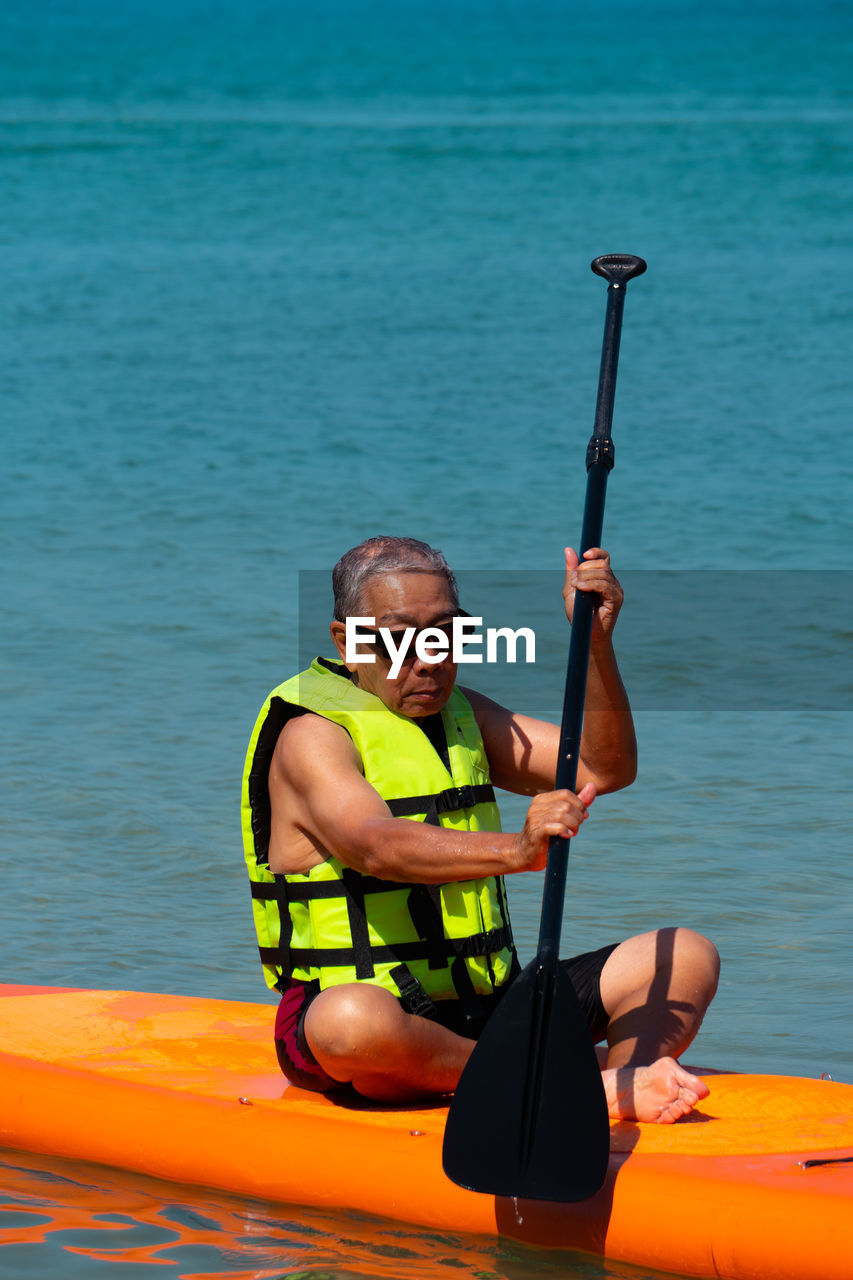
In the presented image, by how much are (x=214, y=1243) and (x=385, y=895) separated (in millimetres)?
594

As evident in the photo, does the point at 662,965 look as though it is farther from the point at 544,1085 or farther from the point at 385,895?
the point at 385,895

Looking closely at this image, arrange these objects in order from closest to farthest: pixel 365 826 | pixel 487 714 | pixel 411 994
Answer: pixel 365 826
pixel 411 994
pixel 487 714

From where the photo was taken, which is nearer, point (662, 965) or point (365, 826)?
point (365, 826)

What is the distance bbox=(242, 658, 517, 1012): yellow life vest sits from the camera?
2.92 meters

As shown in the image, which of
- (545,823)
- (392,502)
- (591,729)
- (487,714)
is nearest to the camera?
(545,823)

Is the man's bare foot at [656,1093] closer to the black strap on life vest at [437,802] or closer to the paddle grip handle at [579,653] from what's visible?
the paddle grip handle at [579,653]

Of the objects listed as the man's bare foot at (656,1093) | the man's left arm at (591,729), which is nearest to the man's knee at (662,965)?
the man's bare foot at (656,1093)

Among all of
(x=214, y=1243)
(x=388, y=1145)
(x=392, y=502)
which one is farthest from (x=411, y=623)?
(x=392, y=502)

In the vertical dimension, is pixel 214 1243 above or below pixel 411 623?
below

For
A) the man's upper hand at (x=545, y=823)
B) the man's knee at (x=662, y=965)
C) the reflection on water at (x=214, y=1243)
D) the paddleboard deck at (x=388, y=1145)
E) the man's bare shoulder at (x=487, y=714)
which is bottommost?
the reflection on water at (x=214, y=1243)

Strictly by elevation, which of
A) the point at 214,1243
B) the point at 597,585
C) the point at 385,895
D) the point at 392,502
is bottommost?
the point at 214,1243

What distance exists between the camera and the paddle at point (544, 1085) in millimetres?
2717

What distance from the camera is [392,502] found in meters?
11.0

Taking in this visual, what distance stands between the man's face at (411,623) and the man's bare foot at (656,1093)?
2.17 feet
